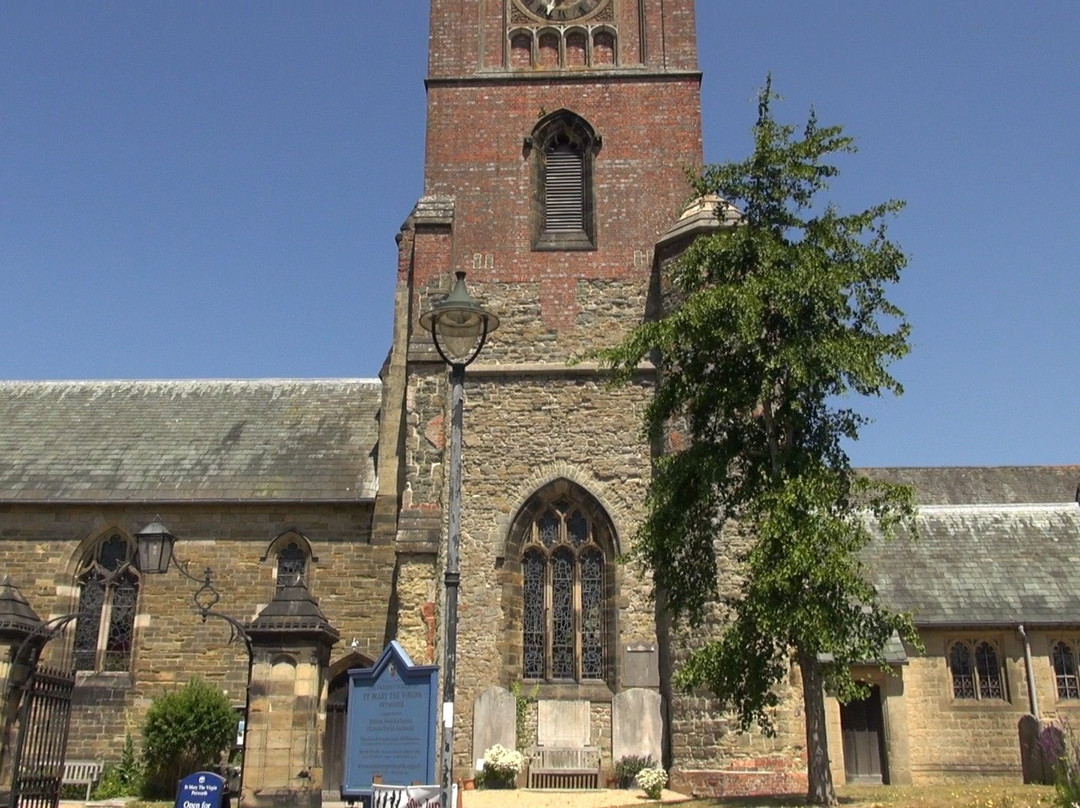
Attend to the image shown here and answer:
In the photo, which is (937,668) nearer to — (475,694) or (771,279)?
(475,694)

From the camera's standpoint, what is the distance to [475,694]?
17.6 metres

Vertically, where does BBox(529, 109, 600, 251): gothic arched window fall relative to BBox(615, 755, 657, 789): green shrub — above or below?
above

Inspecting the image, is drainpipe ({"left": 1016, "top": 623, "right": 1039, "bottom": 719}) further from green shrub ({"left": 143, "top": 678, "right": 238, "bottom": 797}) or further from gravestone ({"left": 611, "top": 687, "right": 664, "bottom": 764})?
green shrub ({"left": 143, "top": 678, "right": 238, "bottom": 797})

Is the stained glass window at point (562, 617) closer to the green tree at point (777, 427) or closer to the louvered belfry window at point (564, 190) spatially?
the green tree at point (777, 427)

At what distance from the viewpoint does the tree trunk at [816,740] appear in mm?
12312

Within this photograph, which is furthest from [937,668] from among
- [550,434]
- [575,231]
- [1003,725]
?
[575,231]

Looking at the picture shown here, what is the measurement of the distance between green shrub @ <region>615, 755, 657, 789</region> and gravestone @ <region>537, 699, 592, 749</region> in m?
0.73

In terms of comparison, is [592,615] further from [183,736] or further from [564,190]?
[564,190]

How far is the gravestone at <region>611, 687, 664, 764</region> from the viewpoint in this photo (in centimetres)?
1700

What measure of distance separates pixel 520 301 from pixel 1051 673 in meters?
14.3

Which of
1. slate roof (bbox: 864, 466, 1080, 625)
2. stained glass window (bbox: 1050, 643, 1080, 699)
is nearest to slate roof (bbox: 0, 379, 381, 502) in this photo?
slate roof (bbox: 864, 466, 1080, 625)

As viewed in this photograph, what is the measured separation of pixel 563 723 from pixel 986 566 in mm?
12910

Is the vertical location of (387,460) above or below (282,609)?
above

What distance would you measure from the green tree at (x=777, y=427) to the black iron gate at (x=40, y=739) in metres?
7.30
